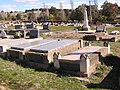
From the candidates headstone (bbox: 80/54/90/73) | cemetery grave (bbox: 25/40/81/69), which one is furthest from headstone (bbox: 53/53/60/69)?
headstone (bbox: 80/54/90/73)

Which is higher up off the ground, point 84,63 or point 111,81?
point 84,63

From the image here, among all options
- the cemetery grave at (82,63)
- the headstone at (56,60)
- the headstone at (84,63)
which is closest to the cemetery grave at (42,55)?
the headstone at (56,60)

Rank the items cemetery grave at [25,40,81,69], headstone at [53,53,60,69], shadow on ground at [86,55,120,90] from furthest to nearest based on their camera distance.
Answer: cemetery grave at [25,40,81,69]
headstone at [53,53,60,69]
shadow on ground at [86,55,120,90]

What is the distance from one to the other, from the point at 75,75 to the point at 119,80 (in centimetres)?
246

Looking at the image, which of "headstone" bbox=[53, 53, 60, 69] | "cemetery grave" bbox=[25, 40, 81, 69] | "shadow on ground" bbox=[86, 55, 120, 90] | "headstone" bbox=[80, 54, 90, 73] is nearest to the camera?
"shadow on ground" bbox=[86, 55, 120, 90]

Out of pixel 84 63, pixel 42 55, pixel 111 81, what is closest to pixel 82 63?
pixel 84 63

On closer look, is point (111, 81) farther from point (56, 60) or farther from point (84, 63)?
point (56, 60)

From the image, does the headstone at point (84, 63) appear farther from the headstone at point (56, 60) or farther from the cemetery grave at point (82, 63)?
the headstone at point (56, 60)

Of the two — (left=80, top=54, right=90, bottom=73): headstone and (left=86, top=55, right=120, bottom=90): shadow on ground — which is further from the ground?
(left=80, top=54, right=90, bottom=73): headstone

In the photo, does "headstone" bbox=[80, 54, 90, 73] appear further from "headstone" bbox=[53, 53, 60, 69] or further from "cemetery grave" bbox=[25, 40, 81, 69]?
"cemetery grave" bbox=[25, 40, 81, 69]

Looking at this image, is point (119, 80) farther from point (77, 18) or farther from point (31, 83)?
point (77, 18)

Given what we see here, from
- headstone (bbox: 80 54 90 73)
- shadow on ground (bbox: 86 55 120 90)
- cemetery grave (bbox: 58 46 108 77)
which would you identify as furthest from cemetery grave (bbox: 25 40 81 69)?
shadow on ground (bbox: 86 55 120 90)

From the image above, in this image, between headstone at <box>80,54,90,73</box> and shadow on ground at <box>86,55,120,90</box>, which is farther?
headstone at <box>80,54,90,73</box>

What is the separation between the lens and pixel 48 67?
12820 mm
